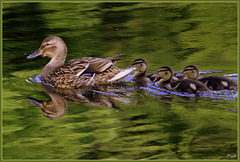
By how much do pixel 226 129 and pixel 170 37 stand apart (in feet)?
15.2

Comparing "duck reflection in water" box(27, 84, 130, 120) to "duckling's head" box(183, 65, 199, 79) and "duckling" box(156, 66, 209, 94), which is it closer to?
"duckling" box(156, 66, 209, 94)

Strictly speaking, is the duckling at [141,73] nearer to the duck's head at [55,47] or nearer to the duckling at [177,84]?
the duckling at [177,84]

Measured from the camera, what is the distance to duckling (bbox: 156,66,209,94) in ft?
22.3

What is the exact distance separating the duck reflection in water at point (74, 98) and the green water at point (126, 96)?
15 millimetres

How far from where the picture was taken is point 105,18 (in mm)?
11711

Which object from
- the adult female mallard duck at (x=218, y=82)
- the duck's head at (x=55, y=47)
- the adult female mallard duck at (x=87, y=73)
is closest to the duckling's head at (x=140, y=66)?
the adult female mallard duck at (x=87, y=73)

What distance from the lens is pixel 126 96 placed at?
6836 mm

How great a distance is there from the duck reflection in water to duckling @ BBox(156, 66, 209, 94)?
1.97 ft

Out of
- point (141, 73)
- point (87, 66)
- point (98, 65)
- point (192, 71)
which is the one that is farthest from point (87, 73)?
point (192, 71)

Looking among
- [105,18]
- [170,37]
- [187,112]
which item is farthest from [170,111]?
[105,18]

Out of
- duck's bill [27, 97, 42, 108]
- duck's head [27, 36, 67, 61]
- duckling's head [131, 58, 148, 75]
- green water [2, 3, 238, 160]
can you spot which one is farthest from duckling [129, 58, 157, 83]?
duck's bill [27, 97, 42, 108]

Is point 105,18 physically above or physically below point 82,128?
above

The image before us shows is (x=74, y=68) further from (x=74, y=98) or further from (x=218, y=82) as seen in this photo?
(x=218, y=82)

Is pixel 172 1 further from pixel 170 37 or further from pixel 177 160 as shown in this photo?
pixel 177 160
